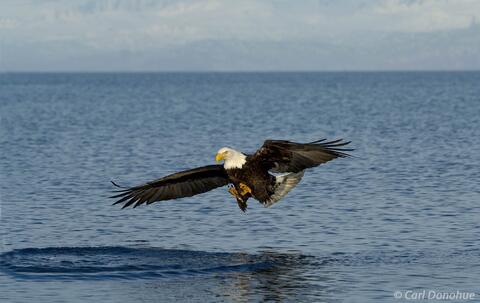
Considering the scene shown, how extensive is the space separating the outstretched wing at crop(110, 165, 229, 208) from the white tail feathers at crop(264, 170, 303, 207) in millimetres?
1068

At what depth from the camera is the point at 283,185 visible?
58.0 feet

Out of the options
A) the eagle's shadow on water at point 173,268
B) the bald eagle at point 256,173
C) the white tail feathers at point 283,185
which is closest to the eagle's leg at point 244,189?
the bald eagle at point 256,173

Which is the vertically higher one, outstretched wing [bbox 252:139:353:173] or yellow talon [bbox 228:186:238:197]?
outstretched wing [bbox 252:139:353:173]

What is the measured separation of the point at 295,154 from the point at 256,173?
31.6 inches

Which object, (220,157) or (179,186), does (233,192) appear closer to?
(220,157)

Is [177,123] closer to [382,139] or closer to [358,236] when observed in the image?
[382,139]

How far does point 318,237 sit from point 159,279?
13.7ft

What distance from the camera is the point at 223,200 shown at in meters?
24.4

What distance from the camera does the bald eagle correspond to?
1669 centimetres

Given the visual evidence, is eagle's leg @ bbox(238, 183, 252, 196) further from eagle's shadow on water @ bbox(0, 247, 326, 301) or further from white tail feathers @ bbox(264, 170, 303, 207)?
eagle's shadow on water @ bbox(0, 247, 326, 301)

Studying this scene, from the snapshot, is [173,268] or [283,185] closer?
[173,268]

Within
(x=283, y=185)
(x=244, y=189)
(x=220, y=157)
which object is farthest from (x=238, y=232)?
(x=220, y=157)

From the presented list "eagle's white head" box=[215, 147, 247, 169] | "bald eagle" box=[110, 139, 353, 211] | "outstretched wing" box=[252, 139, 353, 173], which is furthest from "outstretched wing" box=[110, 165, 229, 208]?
"outstretched wing" box=[252, 139, 353, 173]

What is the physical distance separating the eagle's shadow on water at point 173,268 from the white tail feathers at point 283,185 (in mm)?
1015
